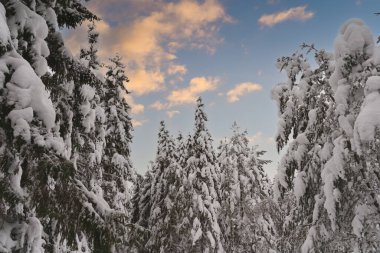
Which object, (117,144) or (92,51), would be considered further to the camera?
(117,144)

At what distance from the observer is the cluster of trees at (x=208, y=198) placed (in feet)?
78.7

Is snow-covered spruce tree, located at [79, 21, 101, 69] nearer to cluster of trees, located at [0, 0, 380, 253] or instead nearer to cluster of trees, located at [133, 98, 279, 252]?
cluster of trees, located at [0, 0, 380, 253]


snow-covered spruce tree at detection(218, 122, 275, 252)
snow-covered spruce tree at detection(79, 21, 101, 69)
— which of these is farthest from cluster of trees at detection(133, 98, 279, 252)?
snow-covered spruce tree at detection(79, 21, 101, 69)

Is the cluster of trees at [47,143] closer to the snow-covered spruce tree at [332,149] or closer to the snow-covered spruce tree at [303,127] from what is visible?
the snow-covered spruce tree at [332,149]

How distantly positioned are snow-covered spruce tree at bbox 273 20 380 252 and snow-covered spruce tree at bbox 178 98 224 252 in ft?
40.9

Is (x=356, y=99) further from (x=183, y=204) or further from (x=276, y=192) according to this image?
(x=183, y=204)

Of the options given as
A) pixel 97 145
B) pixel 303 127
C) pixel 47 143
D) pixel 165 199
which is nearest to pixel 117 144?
pixel 97 145

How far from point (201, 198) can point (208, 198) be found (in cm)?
52

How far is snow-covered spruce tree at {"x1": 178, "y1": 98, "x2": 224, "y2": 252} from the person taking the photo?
78.7ft

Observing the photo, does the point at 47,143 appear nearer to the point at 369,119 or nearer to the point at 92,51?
the point at 369,119

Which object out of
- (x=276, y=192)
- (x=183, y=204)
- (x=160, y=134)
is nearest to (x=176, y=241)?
(x=183, y=204)

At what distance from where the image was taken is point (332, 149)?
8.12m

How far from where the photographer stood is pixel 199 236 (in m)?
23.3

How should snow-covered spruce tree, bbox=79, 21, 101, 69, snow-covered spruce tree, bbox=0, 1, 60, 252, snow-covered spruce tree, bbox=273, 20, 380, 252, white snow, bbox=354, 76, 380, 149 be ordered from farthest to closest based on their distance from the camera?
snow-covered spruce tree, bbox=79, 21, 101, 69 < snow-covered spruce tree, bbox=273, 20, 380, 252 < white snow, bbox=354, 76, 380, 149 < snow-covered spruce tree, bbox=0, 1, 60, 252
